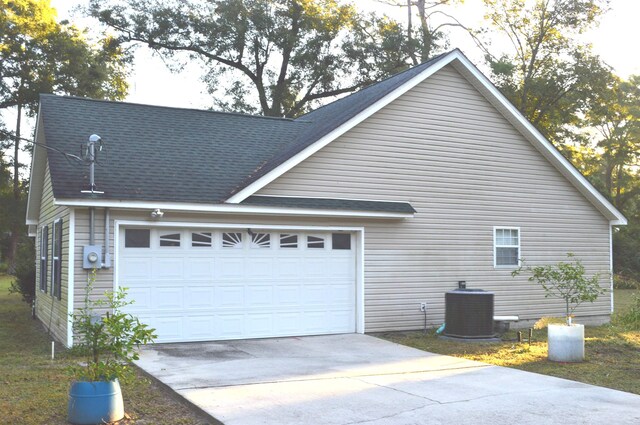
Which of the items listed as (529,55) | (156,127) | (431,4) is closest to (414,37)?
(431,4)

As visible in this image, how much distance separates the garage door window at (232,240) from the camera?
12219mm

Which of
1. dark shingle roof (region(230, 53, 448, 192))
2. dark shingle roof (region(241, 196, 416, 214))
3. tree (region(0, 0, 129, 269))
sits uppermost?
tree (region(0, 0, 129, 269))

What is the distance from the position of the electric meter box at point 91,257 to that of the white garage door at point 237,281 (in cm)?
45

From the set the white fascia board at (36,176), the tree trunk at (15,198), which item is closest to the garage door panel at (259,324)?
the white fascia board at (36,176)

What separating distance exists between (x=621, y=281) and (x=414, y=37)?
15.6 metres

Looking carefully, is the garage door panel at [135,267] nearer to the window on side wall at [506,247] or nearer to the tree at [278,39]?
the window on side wall at [506,247]

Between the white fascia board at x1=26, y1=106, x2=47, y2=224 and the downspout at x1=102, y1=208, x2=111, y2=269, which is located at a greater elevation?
the white fascia board at x1=26, y1=106, x2=47, y2=224

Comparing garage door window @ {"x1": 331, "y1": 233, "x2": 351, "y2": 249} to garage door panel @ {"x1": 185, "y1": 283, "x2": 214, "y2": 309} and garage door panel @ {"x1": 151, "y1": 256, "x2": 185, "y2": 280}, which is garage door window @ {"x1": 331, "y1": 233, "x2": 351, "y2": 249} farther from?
garage door panel @ {"x1": 151, "y1": 256, "x2": 185, "y2": 280}

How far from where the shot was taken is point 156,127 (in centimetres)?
1434

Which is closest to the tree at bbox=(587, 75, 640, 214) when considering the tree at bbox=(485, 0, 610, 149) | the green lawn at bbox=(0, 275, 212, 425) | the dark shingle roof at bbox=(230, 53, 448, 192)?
the tree at bbox=(485, 0, 610, 149)

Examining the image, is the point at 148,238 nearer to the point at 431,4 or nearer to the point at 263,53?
the point at 263,53

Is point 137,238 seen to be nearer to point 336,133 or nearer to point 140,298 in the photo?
point 140,298

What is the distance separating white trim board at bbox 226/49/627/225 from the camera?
40.4ft

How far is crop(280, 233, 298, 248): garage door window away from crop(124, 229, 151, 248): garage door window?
2.58m
